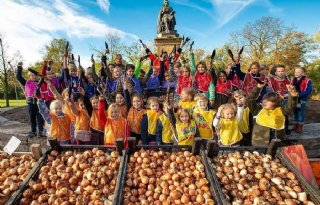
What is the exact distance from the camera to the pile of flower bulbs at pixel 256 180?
8.83 ft

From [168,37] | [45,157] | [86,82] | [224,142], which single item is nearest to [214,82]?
[224,142]

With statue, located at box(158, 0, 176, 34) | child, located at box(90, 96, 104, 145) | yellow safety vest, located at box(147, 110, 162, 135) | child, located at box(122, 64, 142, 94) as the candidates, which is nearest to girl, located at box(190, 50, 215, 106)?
child, located at box(122, 64, 142, 94)

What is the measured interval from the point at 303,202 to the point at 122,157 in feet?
6.05

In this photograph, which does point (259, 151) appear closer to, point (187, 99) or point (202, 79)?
point (187, 99)

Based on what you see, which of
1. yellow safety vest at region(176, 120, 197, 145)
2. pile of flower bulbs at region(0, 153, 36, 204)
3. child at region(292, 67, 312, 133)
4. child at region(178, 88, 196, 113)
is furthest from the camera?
child at region(292, 67, 312, 133)

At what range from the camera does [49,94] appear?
268 inches

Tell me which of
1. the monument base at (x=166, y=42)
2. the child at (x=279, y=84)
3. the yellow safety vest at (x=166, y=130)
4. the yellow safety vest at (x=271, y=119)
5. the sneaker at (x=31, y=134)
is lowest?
the sneaker at (x=31, y=134)

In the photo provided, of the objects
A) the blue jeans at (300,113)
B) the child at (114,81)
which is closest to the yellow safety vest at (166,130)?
the child at (114,81)

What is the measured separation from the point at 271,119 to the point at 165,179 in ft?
7.62

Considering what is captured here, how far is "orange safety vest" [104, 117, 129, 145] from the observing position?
4.25 m

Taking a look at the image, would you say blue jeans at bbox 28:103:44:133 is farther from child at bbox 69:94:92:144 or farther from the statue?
the statue

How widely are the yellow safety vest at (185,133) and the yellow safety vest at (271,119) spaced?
3.83 ft

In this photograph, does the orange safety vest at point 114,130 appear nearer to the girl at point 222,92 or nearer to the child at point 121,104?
the child at point 121,104

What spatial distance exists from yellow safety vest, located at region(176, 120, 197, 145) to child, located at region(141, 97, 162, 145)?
0.75 m
